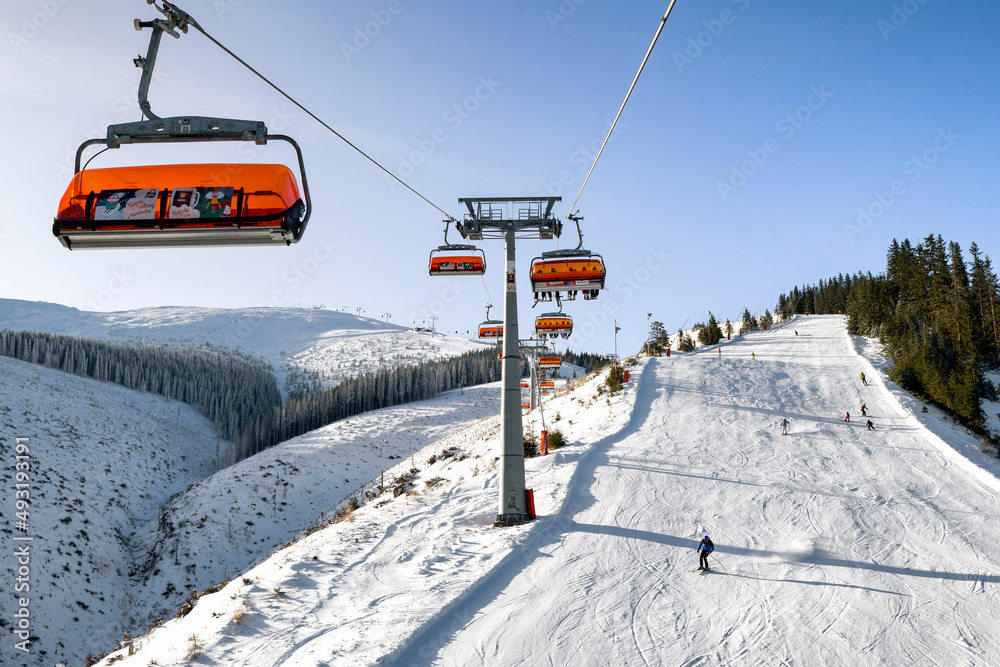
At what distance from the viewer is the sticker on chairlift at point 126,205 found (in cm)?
616

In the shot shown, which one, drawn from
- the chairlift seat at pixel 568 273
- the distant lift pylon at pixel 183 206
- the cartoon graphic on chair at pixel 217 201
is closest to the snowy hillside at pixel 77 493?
the chairlift seat at pixel 568 273

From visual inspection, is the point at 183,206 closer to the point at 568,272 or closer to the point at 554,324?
the point at 568,272

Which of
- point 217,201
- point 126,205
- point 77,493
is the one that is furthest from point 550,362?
point 77,493

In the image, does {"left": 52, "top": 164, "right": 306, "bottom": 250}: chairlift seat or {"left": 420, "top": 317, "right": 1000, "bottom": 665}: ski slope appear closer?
{"left": 52, "top": 164, "right": 306, "bottom": 250}: chairlift seat

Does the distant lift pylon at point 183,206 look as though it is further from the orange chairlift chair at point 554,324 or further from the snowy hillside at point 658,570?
the orange chairlift chair at point 554,324

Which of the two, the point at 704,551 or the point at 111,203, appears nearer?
the point at 111,203

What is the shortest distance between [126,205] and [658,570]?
464 inches

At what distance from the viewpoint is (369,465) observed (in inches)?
2206

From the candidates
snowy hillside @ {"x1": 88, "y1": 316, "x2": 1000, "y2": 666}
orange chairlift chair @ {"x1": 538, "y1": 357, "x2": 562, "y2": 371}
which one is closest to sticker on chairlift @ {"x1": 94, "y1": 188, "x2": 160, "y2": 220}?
snowy hillside @ {"x1": 88, "y1": 316, "x2": 1000, "y2": 666}

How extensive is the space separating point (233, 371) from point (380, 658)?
510 feet

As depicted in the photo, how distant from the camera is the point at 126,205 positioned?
6.20 m

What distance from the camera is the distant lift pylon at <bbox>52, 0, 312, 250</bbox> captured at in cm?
607

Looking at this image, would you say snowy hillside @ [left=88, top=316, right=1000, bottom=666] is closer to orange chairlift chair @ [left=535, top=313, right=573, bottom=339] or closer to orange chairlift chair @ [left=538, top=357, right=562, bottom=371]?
orange chairlift chair @ [left=535, top=313, right=573, bottom=339]

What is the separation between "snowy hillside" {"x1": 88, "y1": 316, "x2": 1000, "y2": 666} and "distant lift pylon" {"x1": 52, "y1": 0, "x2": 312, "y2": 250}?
611cm
